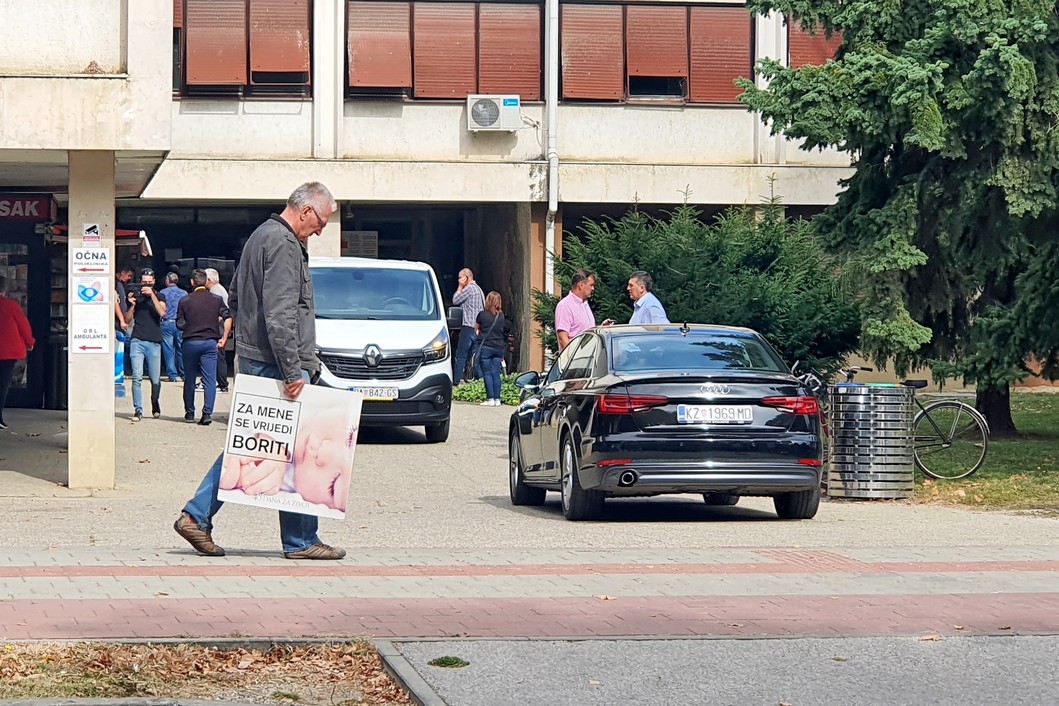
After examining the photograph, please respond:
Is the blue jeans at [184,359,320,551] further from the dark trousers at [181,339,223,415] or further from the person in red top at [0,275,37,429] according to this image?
the dark trousers at [181,339,223,415]

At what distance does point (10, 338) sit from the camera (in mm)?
21109

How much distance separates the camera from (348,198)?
3017 cm

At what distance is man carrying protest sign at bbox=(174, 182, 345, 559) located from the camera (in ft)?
31.8

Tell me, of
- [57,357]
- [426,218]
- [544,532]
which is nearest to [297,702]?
[544,532]

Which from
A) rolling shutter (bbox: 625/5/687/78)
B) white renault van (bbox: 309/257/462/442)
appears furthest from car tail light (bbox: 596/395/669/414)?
rolling shutter (bbox: 625/5/687/78)

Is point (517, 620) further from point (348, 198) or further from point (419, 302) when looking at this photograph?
point (348, 198)

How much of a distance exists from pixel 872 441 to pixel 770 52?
1750 cm

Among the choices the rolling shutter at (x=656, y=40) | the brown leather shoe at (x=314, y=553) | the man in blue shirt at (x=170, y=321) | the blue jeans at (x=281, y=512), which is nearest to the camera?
the blue jeans at (x=281, y=512)

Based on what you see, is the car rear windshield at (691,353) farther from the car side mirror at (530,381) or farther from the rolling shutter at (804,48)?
the rolling shutter at (804,48)

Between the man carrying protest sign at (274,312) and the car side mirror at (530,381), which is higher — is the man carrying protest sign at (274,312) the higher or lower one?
the higher one

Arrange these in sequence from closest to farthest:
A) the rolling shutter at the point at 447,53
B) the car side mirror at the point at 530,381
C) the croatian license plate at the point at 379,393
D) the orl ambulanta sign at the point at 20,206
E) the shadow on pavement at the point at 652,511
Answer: the shadow on pavement at the point at 652,511 → the car side mirror at the point at 530,381 → the croatian license plate at the point at 379,393 → the orl ambulanta sign at the point at 20,206 → the rolling shutter at the point at 447,53

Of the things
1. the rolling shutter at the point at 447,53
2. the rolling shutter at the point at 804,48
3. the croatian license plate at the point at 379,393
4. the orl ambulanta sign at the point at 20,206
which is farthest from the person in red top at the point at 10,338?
the rolling shutter at the point at 804,48

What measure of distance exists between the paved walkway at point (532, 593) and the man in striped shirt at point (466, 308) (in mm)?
17106

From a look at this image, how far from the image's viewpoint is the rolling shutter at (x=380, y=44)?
30.3 metres
